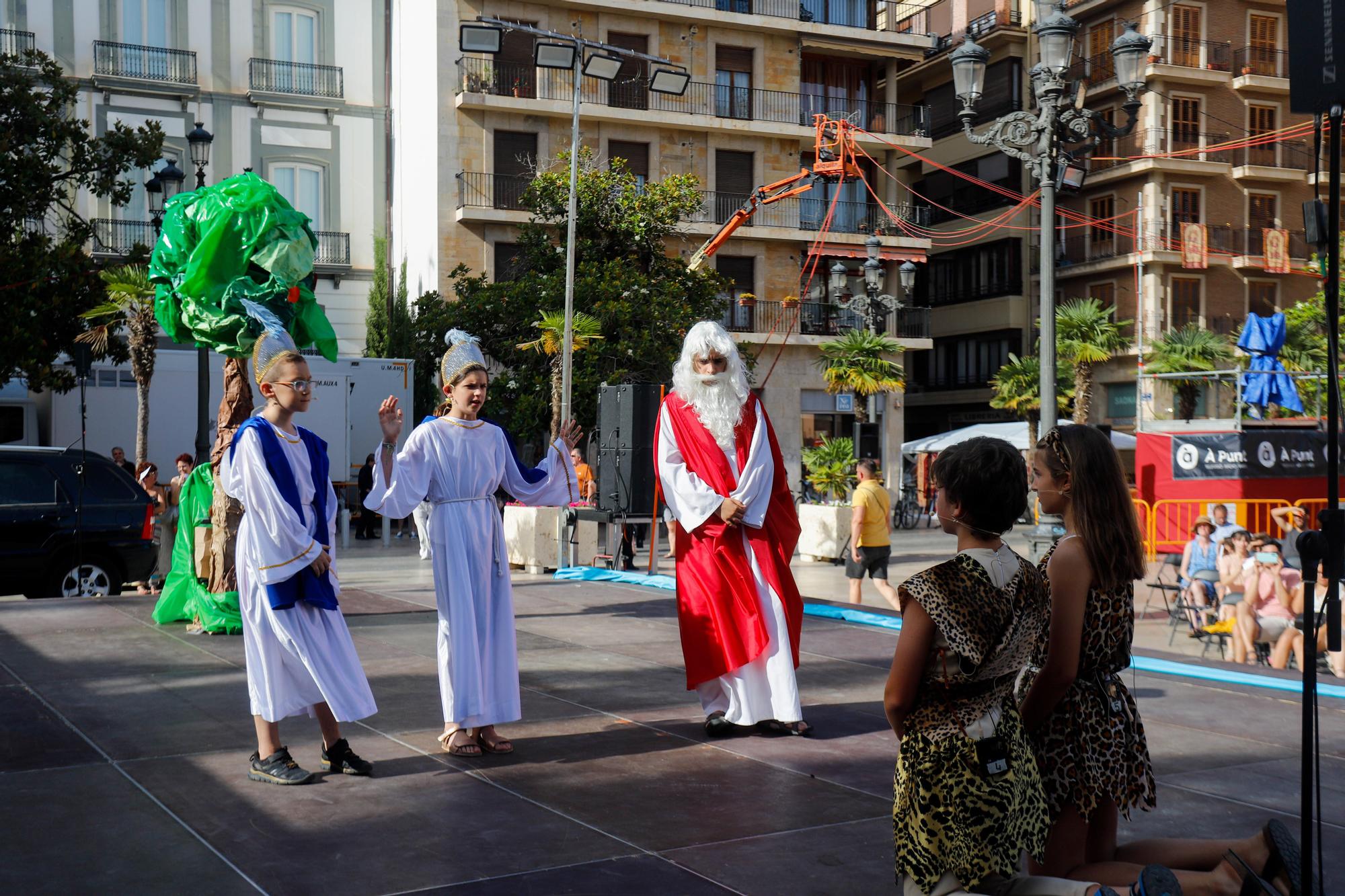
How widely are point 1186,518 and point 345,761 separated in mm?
16161

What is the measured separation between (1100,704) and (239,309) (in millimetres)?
7142

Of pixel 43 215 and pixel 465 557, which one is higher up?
pixel 43 215

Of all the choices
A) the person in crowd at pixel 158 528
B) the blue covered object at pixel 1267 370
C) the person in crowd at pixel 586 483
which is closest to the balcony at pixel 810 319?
the blue covered object at pixel 1267 370

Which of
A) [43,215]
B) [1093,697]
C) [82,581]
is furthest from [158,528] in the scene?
[1093,697]

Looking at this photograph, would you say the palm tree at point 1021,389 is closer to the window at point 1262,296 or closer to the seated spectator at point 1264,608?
the window at point 1262,296

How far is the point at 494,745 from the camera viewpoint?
19.2 feet

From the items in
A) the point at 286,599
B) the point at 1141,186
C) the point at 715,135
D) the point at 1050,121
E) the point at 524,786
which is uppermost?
the point at 715,135

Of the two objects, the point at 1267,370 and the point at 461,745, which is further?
the point at 1267,370

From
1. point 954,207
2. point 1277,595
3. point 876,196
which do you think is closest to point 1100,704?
point 1277,595

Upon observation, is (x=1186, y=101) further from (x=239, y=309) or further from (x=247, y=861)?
(x=247, y=861)

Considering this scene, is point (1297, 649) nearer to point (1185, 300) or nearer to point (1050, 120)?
point (1050, 120)

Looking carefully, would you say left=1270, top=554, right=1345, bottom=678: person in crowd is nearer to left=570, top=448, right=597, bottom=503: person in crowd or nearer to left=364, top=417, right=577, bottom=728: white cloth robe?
left=364, top=417, right=577, bottom=728: white cloth robe

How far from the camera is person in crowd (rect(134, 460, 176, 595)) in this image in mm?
13583

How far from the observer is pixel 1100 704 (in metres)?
3.65
